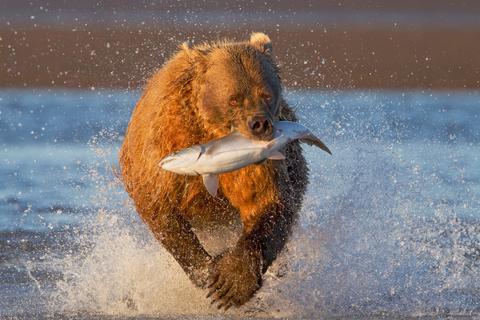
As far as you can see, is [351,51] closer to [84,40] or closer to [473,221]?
[84,40]

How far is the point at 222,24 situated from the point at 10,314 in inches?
695

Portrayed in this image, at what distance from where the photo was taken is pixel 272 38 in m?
23.0

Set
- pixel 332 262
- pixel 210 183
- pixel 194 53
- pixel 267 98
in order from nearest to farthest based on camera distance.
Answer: pixel 210 183 < pixel 267 98 < pixel 194 53 < pixel 332 262

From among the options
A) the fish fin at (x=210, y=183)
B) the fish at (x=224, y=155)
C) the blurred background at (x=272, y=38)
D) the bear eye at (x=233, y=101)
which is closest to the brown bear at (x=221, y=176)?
the bear eye at (x=233, y=101)

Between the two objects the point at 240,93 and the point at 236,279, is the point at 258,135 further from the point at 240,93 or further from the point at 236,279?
the point at 236,279

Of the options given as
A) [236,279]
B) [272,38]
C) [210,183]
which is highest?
[210,183]

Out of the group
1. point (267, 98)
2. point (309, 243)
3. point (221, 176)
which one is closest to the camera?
point (267, 98)

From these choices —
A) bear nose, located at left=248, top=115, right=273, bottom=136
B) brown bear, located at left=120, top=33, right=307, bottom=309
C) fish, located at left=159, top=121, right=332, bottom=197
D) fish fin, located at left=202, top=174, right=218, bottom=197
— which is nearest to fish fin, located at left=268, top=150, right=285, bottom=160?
fish, located at left=159, top=121, right=332, bottom=197

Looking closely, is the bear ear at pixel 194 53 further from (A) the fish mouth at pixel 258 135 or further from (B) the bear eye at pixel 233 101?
(A) the fish mouth at pixel 258 135

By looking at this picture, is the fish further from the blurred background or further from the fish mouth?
the blurred background

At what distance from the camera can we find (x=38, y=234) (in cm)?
1005

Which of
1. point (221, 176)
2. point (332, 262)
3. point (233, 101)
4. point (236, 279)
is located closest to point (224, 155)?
point (233, 101)

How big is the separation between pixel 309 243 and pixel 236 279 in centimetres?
158

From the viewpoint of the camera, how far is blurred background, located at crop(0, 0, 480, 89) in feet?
69.6
